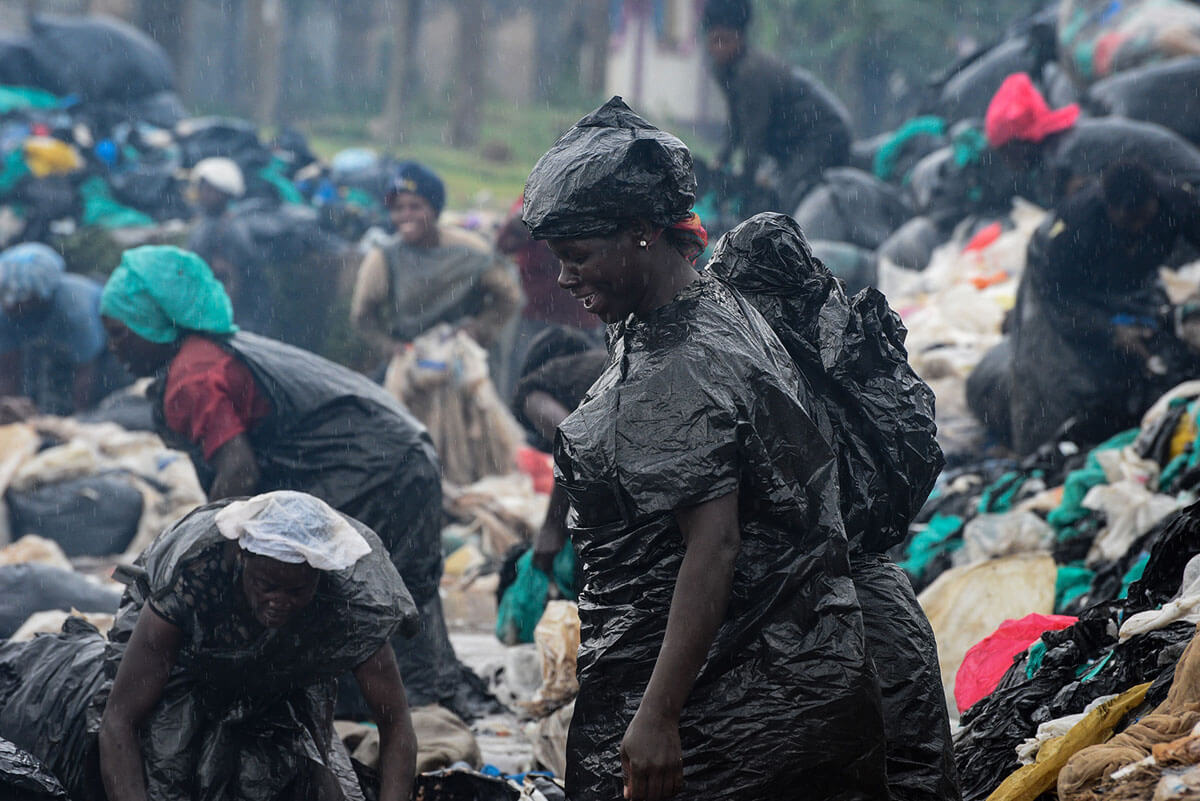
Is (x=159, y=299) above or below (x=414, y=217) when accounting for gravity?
above

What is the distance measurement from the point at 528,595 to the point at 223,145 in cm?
931

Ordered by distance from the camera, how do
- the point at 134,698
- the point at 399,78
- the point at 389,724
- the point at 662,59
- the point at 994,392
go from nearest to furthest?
the point at 134,698, the point at 389,724, the point at 994,392, the point at 399,78, the point at 662,59

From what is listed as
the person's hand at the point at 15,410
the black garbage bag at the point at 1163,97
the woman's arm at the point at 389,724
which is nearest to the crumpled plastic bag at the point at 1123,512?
the woman's arm at the point at 389,724

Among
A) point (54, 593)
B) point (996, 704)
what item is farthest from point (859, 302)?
point (54, 593)

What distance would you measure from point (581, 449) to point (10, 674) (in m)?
2.15

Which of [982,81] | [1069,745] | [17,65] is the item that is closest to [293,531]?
[1069,745]

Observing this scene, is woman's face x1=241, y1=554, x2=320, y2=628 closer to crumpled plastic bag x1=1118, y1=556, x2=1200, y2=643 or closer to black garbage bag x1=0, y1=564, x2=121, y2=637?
crumpled plastic bag x1=1118, y1=556, x2=1200, y2=643

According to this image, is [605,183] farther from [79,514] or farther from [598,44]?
[598,44]

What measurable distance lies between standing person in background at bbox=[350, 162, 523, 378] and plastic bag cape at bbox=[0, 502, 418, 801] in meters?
4.33

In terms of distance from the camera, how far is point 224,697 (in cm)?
340

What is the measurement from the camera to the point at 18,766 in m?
3.18

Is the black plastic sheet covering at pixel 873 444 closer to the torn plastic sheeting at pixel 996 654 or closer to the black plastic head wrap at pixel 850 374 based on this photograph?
the black plastic head wrap at pixel 850 374

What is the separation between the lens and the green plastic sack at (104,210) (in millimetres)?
12398

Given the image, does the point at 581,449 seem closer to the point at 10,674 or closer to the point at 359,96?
the point at 10,674
